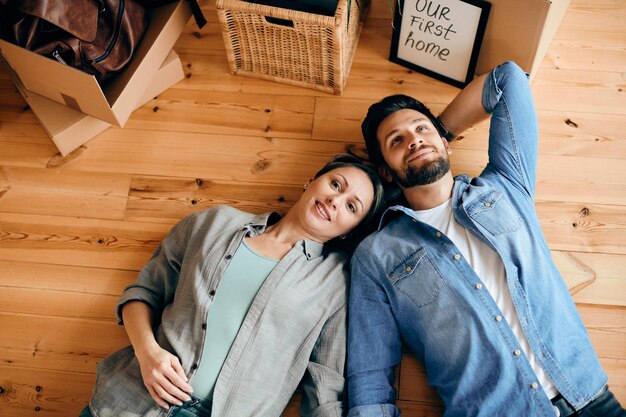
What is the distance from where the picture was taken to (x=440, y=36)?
196 cm

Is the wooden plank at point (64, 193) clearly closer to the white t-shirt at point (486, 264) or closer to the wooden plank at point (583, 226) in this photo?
the white t-shirt at point (486, 264)

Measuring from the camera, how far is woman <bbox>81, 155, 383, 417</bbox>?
4.95 feet

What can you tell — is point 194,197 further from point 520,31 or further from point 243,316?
point 520,31

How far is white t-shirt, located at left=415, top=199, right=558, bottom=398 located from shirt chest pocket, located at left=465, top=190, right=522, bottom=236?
0.05 m

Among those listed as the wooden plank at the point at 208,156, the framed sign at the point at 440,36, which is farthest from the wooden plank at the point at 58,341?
the framed sign at the point at 440,36

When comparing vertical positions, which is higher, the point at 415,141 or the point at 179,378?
the point at 415,141

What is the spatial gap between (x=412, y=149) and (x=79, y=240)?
1.14 meters

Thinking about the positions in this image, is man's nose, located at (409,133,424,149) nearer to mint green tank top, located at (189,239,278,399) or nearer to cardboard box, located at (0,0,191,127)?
mint green tank top, located at (189,239,278,399)

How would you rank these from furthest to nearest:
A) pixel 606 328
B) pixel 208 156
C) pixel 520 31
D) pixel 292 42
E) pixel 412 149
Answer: pixel 208 156
pixel 292 42
pixel 520 31
pixel 606 328
pixel 412 149

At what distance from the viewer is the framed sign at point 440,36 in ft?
6.15

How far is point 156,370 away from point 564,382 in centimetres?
103

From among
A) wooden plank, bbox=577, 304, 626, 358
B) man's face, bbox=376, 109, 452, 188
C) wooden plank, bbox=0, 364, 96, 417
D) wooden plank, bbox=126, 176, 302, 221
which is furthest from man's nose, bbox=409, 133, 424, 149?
wooden plank, bbox=0, 364, 96, 417

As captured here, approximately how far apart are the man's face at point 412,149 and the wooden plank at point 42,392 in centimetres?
110

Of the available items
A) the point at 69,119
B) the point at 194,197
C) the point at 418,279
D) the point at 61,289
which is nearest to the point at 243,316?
the point at 418,279
